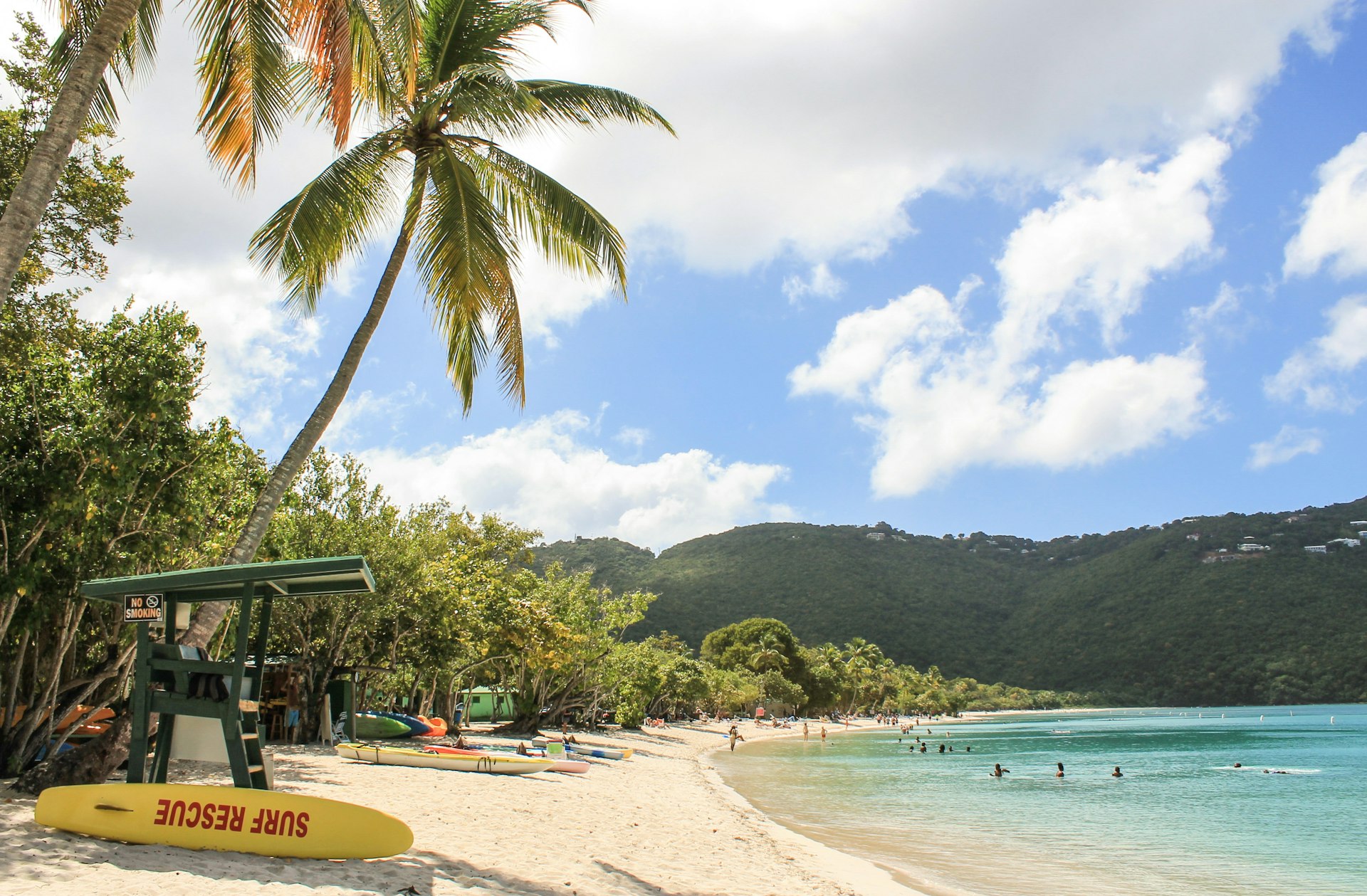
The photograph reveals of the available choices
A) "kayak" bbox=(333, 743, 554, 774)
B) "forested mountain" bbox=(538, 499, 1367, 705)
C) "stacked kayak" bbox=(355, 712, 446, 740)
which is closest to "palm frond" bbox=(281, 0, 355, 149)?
"kayak" bbox=(333, 743, 554, 774)

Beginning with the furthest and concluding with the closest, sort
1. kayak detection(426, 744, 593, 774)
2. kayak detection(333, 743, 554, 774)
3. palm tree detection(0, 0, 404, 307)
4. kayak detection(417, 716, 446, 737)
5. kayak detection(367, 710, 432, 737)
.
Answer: kayak detection(417, 716, 446, 737) < kayak detection(367, 710, 432, 737) < kayak detection(426, 744, 593, 774) < kayak detection(333, 743, 554, 774) < palm tree detection(0, 0, 404, 307)

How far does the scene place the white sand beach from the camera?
550 centimetres

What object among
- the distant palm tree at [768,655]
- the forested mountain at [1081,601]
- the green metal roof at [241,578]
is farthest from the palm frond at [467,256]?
the forested mountain at [1081,601]

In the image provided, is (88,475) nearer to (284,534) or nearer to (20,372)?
(20,372)

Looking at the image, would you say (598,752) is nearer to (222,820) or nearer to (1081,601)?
(222,820)

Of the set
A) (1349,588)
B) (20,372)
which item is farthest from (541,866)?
(1349,588)

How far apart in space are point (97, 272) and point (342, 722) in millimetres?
11055

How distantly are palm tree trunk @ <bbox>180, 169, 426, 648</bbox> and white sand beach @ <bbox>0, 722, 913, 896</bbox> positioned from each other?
6.64 feet

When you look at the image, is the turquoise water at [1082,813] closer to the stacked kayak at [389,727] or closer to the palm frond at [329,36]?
the stacked kayak at [389,727]

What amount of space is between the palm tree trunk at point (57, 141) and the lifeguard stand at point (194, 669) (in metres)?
2.31

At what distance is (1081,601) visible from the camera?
118m

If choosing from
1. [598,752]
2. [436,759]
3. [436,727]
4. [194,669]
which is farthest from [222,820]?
[436,727]

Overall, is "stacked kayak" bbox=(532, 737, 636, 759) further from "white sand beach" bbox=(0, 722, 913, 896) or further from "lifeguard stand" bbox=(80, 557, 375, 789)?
"lifeguard stand" bbox=(80, 557, 375, 789)

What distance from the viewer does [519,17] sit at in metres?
10.1
